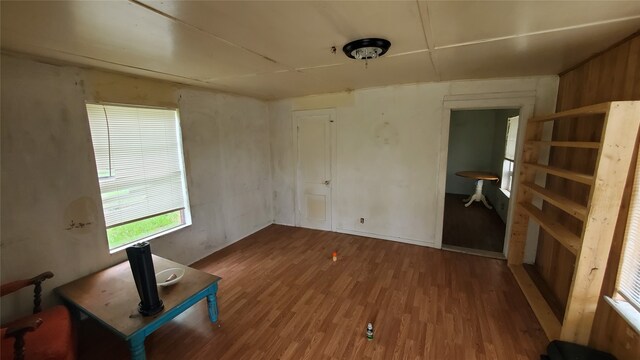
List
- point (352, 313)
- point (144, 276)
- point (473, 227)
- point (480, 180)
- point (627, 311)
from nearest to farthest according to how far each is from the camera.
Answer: point (627, 311), point (144, 276), point (352, 313), point (473, 227), point (480, 180)

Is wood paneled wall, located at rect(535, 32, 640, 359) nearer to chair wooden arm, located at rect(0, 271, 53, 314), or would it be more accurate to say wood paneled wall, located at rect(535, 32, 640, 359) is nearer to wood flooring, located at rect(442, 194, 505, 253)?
wood flooring, located at rect(442, 194, 505, 253)

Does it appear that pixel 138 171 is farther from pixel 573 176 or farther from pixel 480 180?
pixel 480 180

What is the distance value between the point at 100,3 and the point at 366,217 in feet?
12.2

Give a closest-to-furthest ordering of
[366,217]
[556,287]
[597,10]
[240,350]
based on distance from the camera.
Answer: [597,10] < [240,350] < [556,287] < [366,217]

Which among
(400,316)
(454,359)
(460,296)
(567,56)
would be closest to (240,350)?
(400,316)

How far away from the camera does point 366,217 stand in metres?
4.08

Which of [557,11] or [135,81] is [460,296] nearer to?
[557,11]

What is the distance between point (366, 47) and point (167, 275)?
2.52 meters

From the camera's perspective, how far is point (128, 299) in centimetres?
196

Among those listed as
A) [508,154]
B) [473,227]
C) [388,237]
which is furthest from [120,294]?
[508,154]

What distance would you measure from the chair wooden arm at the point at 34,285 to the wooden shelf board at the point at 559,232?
398 cm

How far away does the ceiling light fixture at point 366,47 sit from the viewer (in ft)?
5.71

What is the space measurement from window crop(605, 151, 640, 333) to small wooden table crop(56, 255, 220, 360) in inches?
114

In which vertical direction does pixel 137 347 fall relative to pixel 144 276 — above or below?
below
